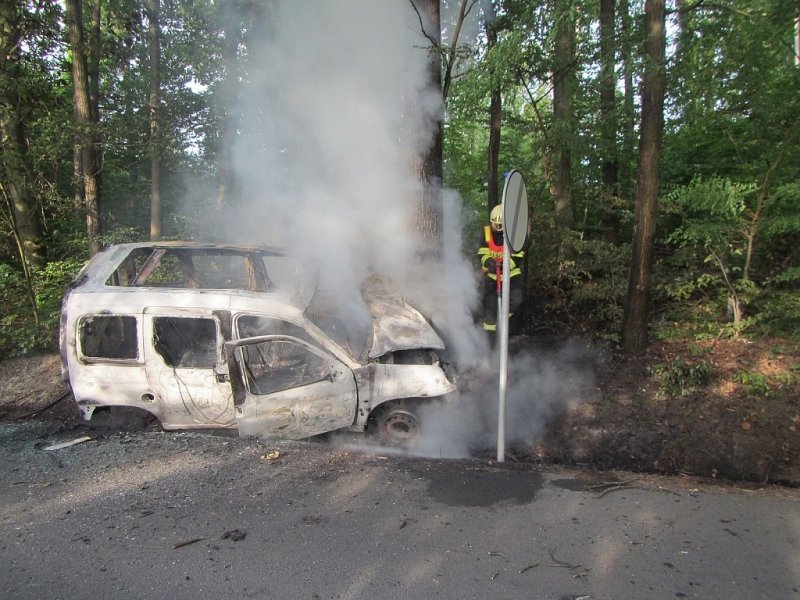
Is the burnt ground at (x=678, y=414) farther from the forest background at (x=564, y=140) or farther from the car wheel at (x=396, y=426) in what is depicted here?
the car wheel at (x=396, y=426)

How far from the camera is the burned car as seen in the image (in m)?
4.34

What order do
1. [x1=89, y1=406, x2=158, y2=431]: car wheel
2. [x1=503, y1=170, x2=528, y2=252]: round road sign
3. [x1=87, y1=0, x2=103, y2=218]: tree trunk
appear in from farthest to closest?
[x1=87, y1=0, x2=103, y2=218]: tree trunk
[x1=89, y1=406, x2=158, y2=431]: car wheel
[x1=503, y1=170, x2=528, y2=252]: round road sign

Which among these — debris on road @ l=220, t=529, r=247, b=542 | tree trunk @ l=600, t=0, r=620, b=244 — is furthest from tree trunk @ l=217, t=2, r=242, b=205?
debris on road @ l=220, t=529, r=247, b=542

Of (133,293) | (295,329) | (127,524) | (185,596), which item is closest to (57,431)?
(133,293)

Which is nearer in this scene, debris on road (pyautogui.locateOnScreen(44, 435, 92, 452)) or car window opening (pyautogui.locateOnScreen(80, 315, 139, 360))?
Result: debris on road (pyautogui.locateOnScreen(44, 435, 92, 452))

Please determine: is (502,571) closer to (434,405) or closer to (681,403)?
(434,405)

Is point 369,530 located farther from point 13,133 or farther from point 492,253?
point 13,133

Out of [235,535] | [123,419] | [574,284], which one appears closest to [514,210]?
[235,535]

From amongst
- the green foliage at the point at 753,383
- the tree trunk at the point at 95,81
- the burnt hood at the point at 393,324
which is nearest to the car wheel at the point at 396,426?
the burnt hood at the point at 393,324

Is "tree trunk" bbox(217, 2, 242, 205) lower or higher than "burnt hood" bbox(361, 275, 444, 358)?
higher

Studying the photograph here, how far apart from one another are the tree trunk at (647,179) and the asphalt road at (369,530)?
2.66 meters

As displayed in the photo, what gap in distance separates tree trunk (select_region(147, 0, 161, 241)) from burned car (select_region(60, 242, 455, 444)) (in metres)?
6.60

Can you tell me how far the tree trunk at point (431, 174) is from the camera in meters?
6.05

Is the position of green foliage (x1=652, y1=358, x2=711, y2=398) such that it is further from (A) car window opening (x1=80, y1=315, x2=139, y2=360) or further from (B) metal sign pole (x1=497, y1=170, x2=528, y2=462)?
(A) car window opening (x1=80, y1=315, x2=139, y2=360)
